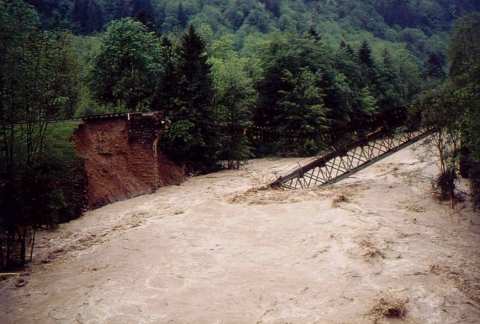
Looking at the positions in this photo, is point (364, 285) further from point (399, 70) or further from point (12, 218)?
point (399, 70)

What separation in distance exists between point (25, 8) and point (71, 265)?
9.37 meters

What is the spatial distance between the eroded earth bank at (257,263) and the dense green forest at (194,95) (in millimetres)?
2363

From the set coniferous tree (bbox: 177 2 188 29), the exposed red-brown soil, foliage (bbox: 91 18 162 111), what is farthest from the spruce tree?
coniferous tree (bbox: 177 2 188 29)

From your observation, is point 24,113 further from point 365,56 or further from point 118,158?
point 365,56

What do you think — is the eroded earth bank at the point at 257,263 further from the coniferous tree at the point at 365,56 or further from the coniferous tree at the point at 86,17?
the coniferous tree at the point at 86,17

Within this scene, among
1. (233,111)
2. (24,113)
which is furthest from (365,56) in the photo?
(24,113)

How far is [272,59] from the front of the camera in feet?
149

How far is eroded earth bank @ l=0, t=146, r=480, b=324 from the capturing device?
40.0ft

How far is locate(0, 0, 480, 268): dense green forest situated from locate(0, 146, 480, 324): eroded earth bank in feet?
7.75

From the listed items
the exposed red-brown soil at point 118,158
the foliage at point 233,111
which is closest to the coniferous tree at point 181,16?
the foliage at point 233,111

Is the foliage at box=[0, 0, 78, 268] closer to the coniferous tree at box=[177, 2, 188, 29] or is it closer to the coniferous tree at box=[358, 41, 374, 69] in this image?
the coniferous tree at box=[358, 41, 374, 69]

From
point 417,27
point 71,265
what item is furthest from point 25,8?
point 417,27

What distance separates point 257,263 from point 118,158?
44.4 feet

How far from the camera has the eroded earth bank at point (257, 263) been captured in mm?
12180
